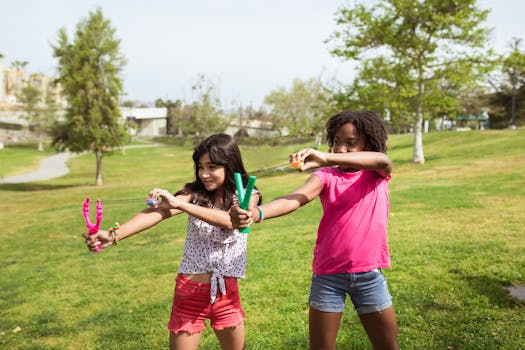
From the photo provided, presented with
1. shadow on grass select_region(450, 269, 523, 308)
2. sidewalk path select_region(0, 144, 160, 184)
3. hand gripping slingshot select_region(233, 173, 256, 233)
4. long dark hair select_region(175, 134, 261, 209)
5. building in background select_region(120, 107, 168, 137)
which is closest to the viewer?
hand gripping slingshot select_region(233, 173, 256, 233)

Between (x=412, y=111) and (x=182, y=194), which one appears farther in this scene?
(x=412, y=111)

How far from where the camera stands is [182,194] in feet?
10.0

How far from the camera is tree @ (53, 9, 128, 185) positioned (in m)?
29.7

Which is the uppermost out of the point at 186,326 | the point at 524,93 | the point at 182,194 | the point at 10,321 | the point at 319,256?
the point at 524,93

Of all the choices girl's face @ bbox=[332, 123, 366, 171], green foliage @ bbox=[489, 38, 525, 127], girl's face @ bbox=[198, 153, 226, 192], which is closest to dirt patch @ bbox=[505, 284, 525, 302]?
girl's face @ bbox=[332, 123, 366, 171]

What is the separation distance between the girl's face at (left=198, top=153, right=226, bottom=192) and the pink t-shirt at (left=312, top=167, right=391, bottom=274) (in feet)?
1.94

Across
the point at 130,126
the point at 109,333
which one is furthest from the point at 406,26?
the point at 109,333

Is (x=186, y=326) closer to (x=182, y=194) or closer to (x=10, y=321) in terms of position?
(x=182, y=194)

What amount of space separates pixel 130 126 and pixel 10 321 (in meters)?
26.7

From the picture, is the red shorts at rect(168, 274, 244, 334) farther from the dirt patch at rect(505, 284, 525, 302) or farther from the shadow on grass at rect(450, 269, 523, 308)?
the dirt patch at rect(505, 284, 525, 302)

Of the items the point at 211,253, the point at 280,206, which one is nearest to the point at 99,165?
the point at 211,253

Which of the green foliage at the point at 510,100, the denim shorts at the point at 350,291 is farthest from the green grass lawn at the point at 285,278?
the green foliage at the point at 510,100

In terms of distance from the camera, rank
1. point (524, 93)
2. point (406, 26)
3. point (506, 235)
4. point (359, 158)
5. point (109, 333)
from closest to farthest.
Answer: point (359, 158) → point (109, 333) → point (506, 235) → point (406, 26) → point (524, 93)

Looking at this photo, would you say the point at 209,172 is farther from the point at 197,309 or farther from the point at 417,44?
the point at 417,44
